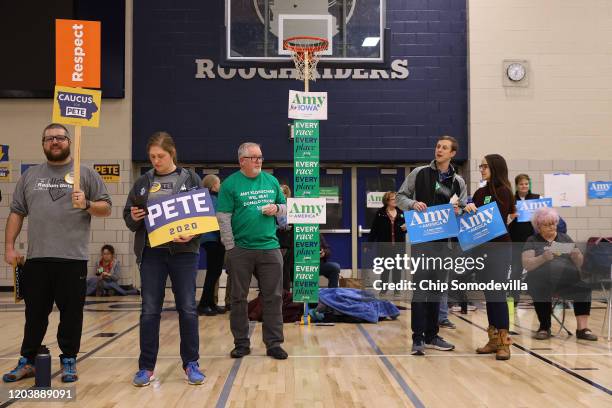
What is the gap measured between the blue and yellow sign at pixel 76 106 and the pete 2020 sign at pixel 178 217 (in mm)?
773

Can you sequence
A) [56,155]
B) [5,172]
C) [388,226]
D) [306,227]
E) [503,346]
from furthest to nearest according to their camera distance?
1. [5,172]
2. [388,226]
3. [306,227]
4. [503,346]
5. [56,155]

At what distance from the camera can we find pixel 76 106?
172 inches

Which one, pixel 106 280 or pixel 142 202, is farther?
pixel 106 280

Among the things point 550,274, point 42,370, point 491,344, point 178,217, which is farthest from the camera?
point 550,274

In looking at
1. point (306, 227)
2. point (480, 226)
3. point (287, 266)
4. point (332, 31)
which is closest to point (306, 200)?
point (306, 227)

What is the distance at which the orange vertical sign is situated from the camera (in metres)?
4.39

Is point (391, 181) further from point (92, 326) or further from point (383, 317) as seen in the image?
point (92, 326)

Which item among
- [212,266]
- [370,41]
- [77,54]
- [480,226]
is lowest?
[212,266]

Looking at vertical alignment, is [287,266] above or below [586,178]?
below

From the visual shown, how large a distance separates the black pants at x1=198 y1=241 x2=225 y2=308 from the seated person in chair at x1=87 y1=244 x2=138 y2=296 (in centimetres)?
304

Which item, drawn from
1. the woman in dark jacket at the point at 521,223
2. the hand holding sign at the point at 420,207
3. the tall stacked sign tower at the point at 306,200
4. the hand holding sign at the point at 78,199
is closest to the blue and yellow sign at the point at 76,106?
the hand holding sign at the point at 78,199

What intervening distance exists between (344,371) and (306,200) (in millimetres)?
2519

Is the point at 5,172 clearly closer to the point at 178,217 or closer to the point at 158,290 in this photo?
the point at 158,290

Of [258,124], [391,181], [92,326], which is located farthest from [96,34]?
[391,181]
